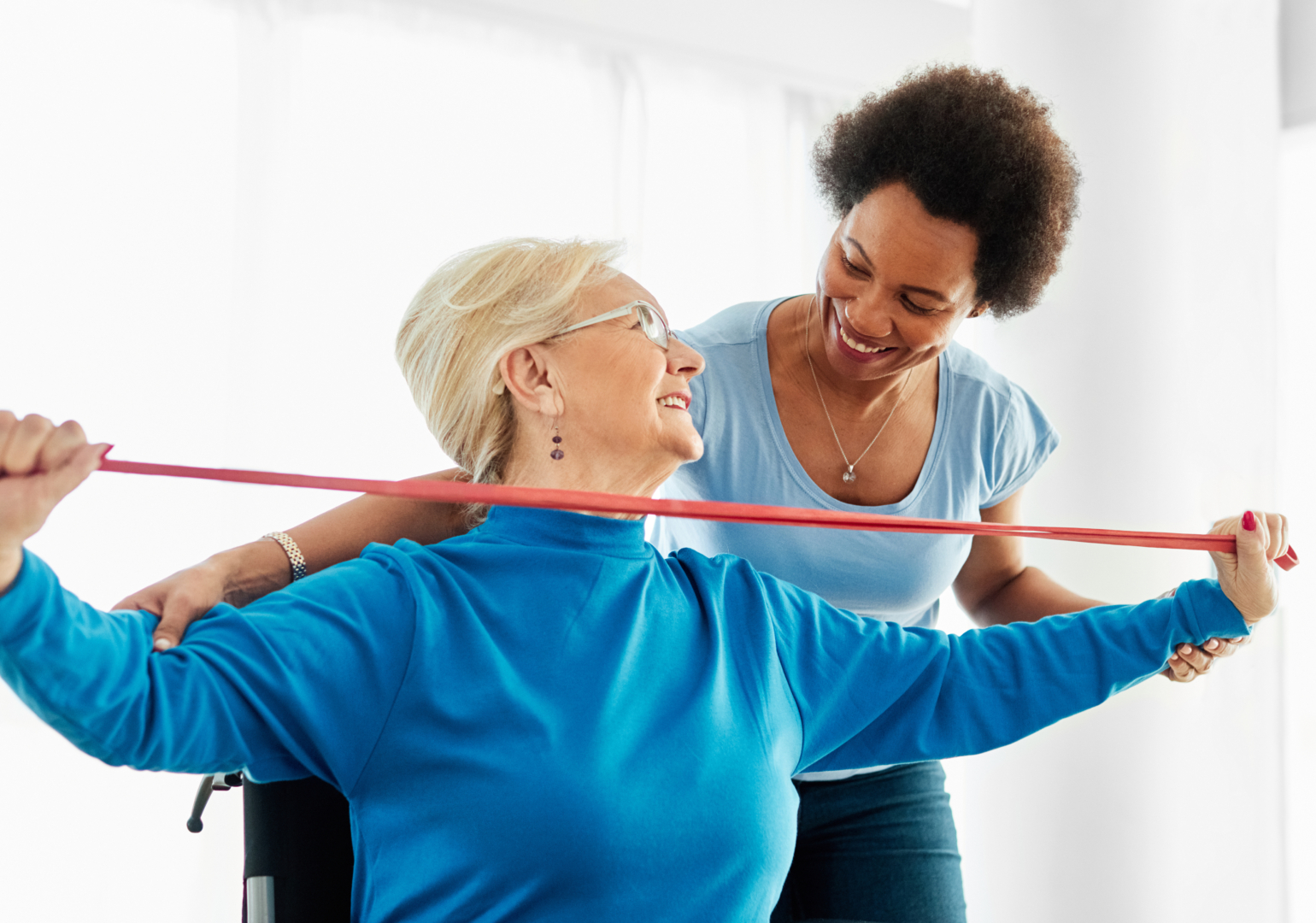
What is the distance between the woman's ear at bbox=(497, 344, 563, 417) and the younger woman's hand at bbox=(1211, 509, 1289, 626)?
812mm

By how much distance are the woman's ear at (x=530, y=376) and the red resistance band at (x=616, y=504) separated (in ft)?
0.48

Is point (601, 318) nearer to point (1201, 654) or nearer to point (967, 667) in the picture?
point (967, 667)

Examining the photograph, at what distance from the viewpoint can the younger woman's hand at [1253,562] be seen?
129 centimetres

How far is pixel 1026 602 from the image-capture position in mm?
1769

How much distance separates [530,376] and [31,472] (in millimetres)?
588

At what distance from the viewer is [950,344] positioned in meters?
1.74

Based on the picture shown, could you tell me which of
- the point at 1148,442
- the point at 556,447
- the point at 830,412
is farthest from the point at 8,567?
the point at 1148,442

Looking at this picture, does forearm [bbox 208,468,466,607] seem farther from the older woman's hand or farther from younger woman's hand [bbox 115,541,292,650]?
the older woman's hand

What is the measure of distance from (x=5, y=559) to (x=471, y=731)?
0.45 metres

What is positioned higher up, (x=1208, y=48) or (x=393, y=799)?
(x=1208, y=48)

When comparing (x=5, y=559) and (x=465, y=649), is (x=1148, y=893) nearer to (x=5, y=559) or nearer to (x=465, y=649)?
(x=465, y=649)

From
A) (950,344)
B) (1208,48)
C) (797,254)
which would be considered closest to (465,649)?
(950,344)

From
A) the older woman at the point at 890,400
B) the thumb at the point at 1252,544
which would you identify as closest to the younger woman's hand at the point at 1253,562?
the thumb at the point at 1252,544

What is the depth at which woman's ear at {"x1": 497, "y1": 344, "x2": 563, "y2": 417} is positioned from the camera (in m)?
1.31
